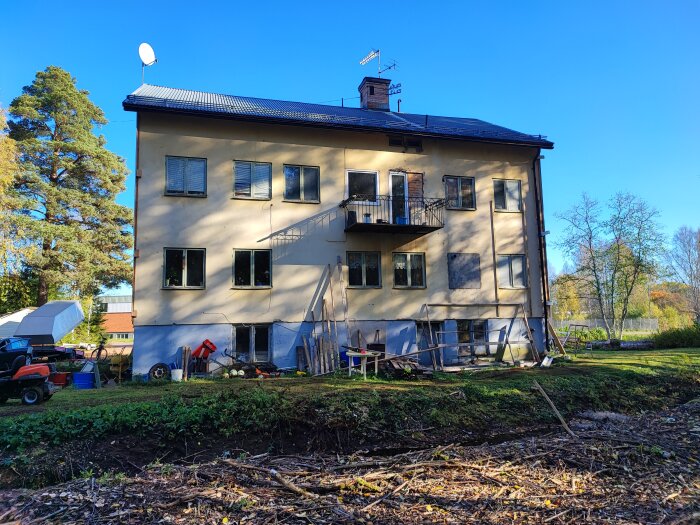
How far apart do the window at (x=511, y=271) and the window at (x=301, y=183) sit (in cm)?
789

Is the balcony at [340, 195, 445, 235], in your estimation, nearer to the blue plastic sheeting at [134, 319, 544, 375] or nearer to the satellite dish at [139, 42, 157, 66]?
the blue plastic sheeting at [134, 319, 544, 375]

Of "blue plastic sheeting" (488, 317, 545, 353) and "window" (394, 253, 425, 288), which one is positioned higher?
"window" (394, 253, 425, 288)

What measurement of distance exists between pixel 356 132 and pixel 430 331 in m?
7.80

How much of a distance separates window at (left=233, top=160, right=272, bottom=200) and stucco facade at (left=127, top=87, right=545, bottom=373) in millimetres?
210

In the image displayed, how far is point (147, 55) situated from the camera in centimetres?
1814

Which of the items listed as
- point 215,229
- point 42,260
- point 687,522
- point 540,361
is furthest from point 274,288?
point 42,260

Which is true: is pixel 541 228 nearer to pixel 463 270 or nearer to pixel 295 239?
pixel 463 270

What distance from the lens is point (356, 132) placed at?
17.1m

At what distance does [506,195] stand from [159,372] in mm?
14508

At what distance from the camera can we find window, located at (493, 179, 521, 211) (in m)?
18.9

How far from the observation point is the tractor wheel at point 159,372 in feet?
45.6

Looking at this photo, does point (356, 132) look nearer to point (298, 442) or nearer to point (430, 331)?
point (430, 331)

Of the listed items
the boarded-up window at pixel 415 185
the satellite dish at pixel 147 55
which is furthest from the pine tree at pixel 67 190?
the boarded-up window at pixel 415 185

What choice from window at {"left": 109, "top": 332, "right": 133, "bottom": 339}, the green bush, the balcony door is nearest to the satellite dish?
the balcony door
